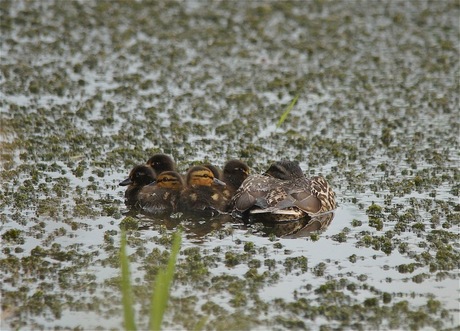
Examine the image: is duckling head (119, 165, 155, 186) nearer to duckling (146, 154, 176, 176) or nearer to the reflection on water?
duckling (146, 154, 176, 176)

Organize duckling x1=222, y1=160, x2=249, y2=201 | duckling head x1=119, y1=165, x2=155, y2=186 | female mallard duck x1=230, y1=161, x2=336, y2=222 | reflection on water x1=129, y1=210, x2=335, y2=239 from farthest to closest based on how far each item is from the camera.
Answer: duckling x1=222, y1=160, x2=249, y2=201 < duckling head x1=119, y1=165, x2=155, y2=186 < female mallard duck x1=230, y1=161, x2=336, y2=222 < reflection on water x1=129, y1=210, x2=335, y2=239

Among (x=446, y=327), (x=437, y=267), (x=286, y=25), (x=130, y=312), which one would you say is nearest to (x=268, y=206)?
(x=437, y=267)

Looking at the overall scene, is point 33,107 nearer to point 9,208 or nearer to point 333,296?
point 9,208

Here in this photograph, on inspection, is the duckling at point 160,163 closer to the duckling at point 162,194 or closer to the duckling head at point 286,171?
the duckling at point 162,194

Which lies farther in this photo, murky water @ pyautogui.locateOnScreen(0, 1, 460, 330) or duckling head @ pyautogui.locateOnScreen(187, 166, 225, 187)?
duckling head @ pyautogui.locateOnScreen(187, 166, 225, 187)

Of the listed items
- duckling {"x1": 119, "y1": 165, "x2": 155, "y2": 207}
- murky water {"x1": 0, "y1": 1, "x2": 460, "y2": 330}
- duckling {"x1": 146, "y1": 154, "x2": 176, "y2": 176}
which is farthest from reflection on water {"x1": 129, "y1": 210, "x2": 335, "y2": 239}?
duckling {"x1": 146, "y1": 154, "x2": 176, "y2": 176}

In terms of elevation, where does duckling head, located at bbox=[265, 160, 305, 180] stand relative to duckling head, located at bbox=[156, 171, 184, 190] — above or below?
above

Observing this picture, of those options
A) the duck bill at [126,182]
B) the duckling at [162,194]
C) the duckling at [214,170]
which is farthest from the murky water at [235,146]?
the duckling at [214,170]
